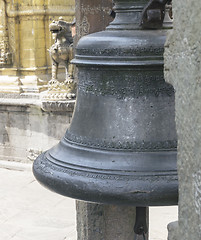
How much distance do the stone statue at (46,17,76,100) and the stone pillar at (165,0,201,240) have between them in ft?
20.7

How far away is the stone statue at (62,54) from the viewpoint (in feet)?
24.9

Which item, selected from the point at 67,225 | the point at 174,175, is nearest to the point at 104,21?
the point at 174,175

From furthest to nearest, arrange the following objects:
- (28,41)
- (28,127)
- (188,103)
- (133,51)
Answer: (28,41)
(28,127)
(133,51)
(188,103)

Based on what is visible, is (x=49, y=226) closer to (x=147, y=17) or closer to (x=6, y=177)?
(x=6, y=177)

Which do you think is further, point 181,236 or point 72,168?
point 72,168

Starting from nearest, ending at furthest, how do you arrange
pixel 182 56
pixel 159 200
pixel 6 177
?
1. pixel 182 56
2. pixel 159 200
3. pixel 6 177

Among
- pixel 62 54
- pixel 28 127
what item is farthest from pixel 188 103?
pixel 28 127

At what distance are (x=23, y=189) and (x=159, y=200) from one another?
5.77 meters

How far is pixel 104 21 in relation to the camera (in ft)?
10.7

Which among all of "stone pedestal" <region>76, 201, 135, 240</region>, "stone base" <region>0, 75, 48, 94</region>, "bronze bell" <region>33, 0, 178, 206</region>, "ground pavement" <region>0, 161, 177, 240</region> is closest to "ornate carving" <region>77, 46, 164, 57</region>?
"bronze bell" <region>33, 0, 178, 206</region>

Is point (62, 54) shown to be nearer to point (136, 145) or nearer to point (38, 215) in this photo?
point (38, 215)

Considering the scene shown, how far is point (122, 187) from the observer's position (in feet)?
4.99

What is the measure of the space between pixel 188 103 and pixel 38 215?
5.13m

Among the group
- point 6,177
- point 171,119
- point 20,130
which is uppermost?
point 171,119
